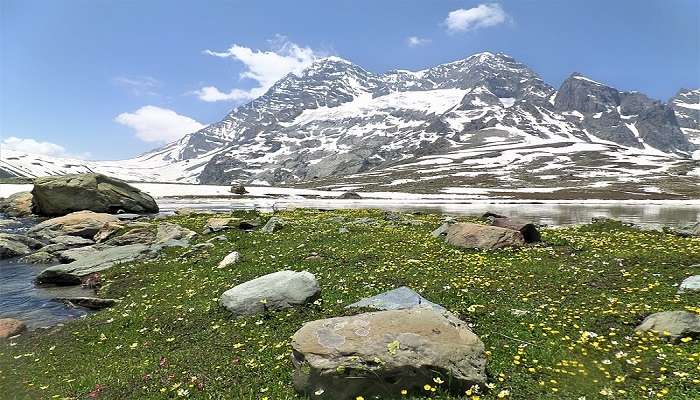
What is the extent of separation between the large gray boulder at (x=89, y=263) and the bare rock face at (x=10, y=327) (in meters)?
7.15

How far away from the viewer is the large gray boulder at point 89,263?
24.7 meters

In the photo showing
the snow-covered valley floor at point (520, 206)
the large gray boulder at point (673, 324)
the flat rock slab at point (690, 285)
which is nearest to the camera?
the large gray boulder at point (673, 324)

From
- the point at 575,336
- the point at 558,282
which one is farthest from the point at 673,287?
the point at 575,336

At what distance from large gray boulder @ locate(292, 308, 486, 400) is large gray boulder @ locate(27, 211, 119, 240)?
35038mm

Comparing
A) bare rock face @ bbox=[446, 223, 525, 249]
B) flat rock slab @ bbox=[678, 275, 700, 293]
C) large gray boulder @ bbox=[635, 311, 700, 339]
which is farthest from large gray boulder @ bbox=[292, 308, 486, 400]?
bare rock face @ bbox=[446, 223, 525, 249]

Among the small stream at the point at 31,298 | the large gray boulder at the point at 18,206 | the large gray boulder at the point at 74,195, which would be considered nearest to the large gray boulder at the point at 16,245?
the small stream at the point at 31,298

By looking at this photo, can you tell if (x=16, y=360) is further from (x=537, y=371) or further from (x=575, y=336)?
(x=575, y=336)

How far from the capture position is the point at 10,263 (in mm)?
30234

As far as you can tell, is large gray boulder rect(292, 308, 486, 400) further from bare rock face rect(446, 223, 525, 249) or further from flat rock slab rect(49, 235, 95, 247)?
flat rock slab rect(49, 235, 95, 247)

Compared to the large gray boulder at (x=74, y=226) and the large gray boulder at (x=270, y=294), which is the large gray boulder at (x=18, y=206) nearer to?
the large gray boulder at (x=74, y=226)

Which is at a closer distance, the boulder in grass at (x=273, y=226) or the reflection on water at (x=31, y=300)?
the reflection on water at (x=31, y=300)

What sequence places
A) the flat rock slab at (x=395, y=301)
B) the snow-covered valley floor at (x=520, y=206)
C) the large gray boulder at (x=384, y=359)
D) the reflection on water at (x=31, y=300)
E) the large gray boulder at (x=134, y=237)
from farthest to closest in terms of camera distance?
1. the snow-covered valley floor at (x=520, y=206)
2. the large gray boulder at (x=134, y=237)
3. the reflection on water at (x=31, y=300)
4. the flat rock slab at (x=395, y=301)
5. the large gray boulder at (x=384, y=359)

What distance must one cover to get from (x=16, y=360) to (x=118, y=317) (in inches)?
142

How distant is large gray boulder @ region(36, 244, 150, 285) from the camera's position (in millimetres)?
24719
